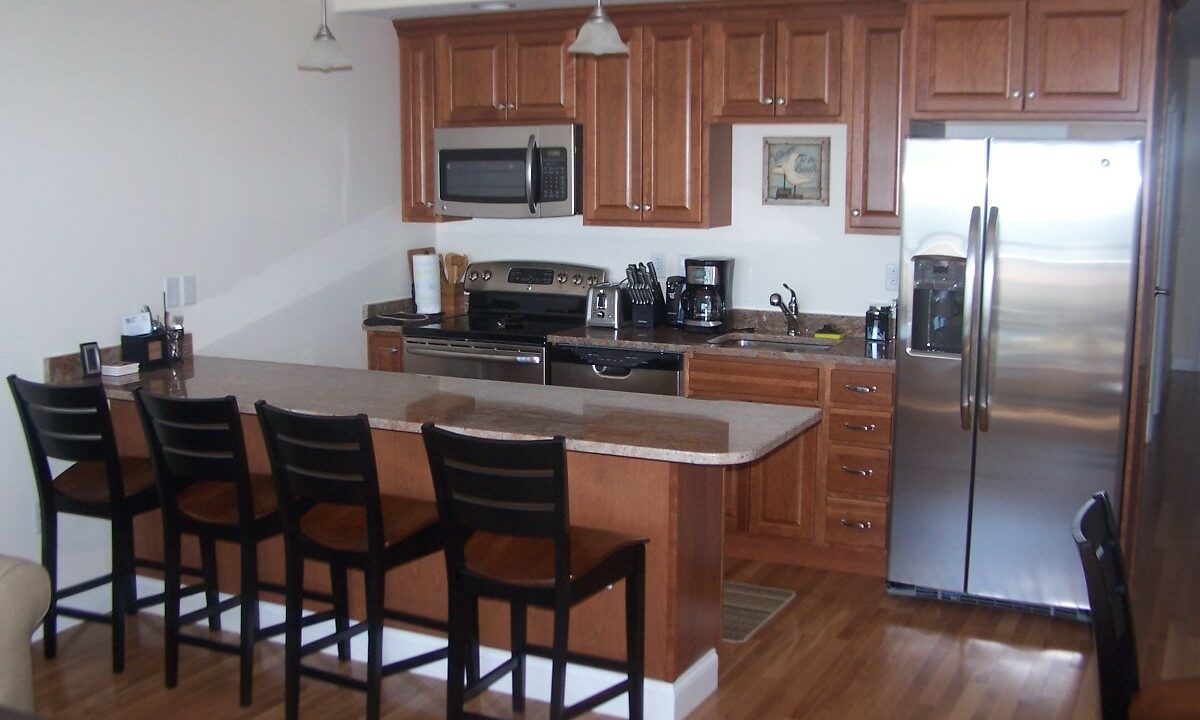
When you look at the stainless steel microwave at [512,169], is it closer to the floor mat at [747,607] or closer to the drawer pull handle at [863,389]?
the drawer pull handle at [863,389]

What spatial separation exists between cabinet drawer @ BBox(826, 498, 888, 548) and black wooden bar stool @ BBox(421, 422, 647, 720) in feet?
5.66

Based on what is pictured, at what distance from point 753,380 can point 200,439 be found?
7.38 ft

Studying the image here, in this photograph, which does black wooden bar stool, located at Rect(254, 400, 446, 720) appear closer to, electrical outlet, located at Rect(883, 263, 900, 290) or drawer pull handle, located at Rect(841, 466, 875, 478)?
drawer pull handle, located at Rect(841, 466, 875, 478)

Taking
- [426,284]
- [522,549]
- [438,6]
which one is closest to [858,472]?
[522,549]

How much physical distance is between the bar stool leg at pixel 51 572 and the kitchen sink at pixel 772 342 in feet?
8.36

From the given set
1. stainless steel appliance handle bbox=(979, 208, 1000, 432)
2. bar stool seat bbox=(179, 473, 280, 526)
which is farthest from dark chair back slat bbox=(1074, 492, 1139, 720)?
bar stool seat bbox=(179, 473, 280, 526)

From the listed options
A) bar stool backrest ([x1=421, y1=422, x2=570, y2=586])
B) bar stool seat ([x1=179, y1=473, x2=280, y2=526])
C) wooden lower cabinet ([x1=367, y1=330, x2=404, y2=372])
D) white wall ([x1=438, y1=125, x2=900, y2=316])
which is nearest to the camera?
bar stool backrest ([x1=421, y1=422, x2=570, y2=586])

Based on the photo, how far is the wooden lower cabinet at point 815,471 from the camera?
15.2ft

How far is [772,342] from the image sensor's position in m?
5.22

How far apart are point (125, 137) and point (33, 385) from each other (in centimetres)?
106

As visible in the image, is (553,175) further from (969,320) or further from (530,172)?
(969,320)

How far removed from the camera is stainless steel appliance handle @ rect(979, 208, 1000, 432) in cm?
409

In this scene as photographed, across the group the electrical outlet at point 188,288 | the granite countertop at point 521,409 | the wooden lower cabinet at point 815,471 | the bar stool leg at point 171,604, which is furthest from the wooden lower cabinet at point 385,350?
the bar stool leg at point 171,604

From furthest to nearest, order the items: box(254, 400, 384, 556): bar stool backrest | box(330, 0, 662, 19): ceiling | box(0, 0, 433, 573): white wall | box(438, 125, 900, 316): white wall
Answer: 1. box(438, 125, 900, 316): white wall
2. box(330, 0, 662, 19): ceiling
3. box(0, 0, 433, 573): white wall
4. box(254, 400, 384, 556): bar stool backrest
